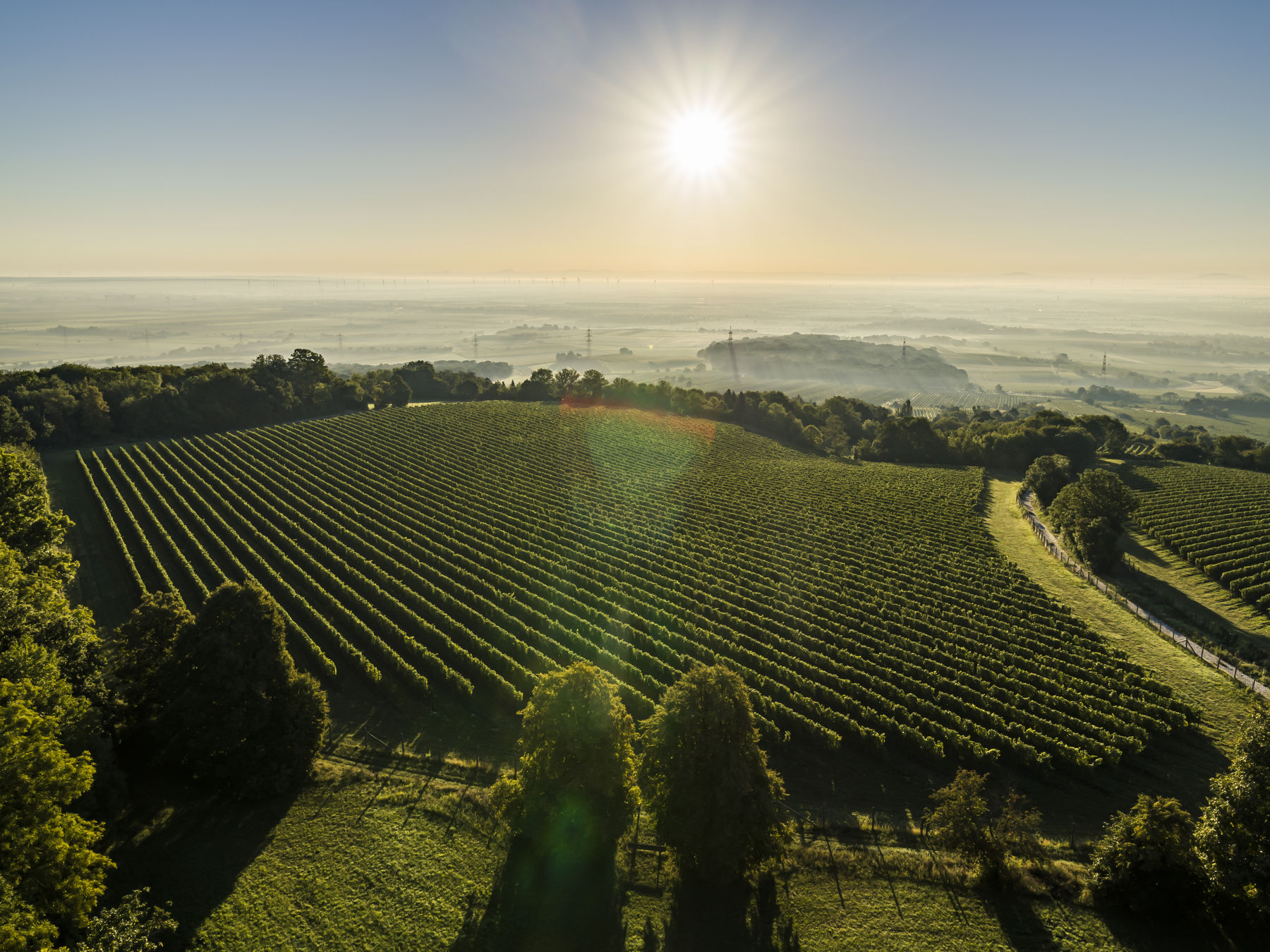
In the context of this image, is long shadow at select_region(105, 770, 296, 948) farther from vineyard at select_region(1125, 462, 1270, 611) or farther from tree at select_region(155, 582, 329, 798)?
vineyard at select_region(1125, 462, 1270, 611)

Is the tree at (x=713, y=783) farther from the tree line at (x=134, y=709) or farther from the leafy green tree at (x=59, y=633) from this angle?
the leafy green tree at (x=59, y=633)

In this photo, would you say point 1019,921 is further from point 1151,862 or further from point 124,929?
point 124,929

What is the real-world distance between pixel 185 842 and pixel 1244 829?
3519cm

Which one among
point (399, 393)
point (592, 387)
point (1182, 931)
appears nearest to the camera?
point (1182, 931)

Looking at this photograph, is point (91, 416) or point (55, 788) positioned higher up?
point (91, 416)

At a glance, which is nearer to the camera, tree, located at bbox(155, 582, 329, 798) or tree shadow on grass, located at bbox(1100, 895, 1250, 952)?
tree shadow on grass, located at bbox(1100, 895, 1250, 952)

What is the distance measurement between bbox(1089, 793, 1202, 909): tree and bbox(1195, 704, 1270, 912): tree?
0.50 meters

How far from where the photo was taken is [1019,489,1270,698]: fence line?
3578cm

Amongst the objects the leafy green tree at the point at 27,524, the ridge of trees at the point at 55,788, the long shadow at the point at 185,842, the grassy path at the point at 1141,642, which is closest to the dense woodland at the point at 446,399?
the grassy path at the point at 1141,642

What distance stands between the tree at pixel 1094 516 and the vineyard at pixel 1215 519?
5.10m

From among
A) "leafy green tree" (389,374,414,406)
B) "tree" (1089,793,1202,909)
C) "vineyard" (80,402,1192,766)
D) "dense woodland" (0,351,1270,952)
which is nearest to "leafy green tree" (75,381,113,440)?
"dense woodland" (0,351,1270,952)

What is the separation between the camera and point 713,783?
19406mm

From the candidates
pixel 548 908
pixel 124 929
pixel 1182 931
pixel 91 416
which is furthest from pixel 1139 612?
pixel 91 416

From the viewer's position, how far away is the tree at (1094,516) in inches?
2039
